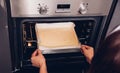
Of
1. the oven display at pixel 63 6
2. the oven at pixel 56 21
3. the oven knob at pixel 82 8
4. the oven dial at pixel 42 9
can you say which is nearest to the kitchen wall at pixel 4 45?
the oven at pixel 56 21

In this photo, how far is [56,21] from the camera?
1316 millimetres

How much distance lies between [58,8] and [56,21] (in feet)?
0.40

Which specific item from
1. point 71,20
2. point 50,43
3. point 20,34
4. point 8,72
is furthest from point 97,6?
point 8,72

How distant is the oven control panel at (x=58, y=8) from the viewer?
3.79 feet

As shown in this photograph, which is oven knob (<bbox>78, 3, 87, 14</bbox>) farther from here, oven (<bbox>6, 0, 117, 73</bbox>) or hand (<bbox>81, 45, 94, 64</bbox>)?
hand (<bbox>81, 45, 94, 64</bbox>)

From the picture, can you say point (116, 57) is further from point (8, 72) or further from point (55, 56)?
point (8, 72)

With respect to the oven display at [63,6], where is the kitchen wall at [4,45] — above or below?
below

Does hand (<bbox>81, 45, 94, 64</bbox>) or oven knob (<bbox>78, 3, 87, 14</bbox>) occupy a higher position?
oven knob (<bbox>78, 3, 87, 14</bbox>)

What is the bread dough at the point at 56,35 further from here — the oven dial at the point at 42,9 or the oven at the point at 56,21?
the oven dial at the point at 42,9

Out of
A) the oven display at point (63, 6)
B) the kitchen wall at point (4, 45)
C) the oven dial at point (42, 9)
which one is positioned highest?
the oven display at point (63, 6)

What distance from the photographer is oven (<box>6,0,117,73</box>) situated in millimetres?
1180

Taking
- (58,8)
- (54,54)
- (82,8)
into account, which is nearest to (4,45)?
(54,54)

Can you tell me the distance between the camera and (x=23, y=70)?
1473 mm

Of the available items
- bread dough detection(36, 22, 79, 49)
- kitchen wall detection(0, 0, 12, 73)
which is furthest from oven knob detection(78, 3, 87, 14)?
kitchen wall detection(0, 0, 12, 73)
